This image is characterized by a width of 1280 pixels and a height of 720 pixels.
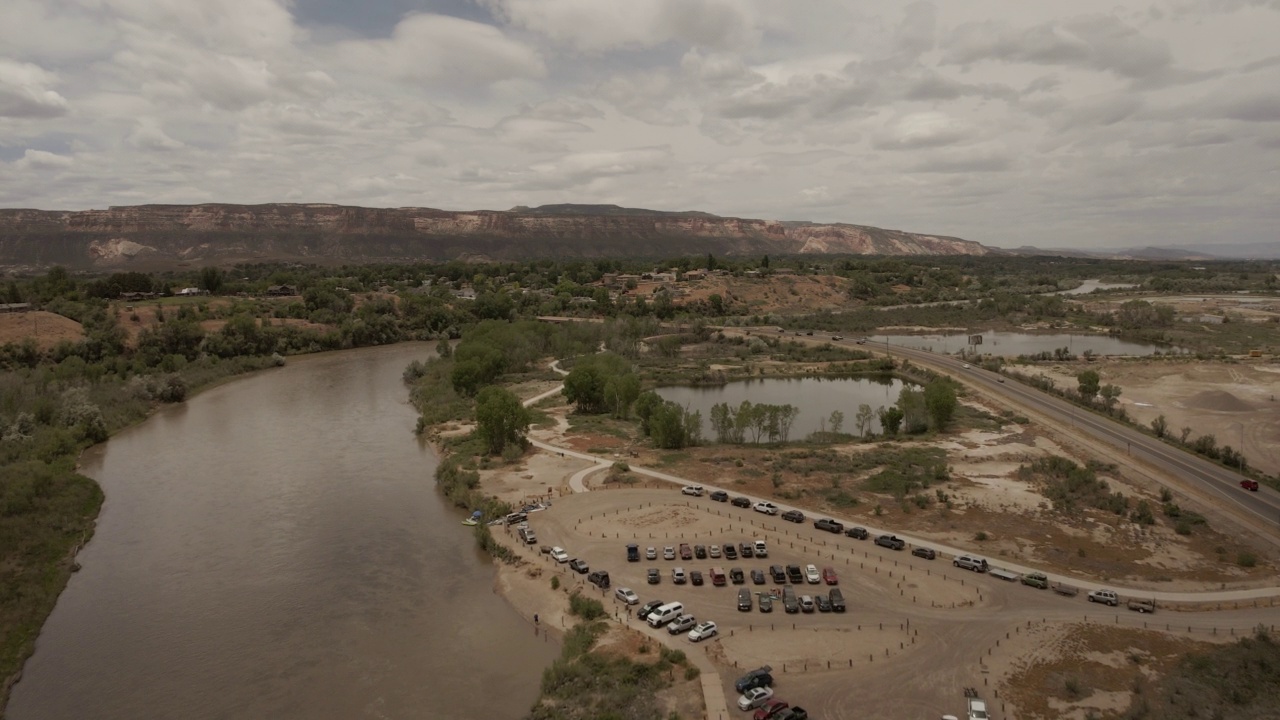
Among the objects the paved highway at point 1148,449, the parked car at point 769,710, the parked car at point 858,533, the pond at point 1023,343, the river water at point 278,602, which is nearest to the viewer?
the parked car at point 769,710

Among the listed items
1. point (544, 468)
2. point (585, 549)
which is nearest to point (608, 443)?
point (544, 468)

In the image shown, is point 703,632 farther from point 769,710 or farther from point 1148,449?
point 1148,449

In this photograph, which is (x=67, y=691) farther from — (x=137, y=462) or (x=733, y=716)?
(x=137, y=462)

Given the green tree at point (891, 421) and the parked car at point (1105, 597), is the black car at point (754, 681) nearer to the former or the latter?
the parked car at point (1105, 597)

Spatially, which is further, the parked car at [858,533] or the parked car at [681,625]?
the parked car at [858,533]

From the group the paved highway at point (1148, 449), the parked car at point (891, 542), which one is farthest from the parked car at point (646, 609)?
the paved highway at point (1148, 449)

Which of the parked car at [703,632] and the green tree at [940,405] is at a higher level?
the green tree at [940,405]

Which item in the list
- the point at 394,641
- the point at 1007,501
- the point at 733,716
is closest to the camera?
the point at 733,716
